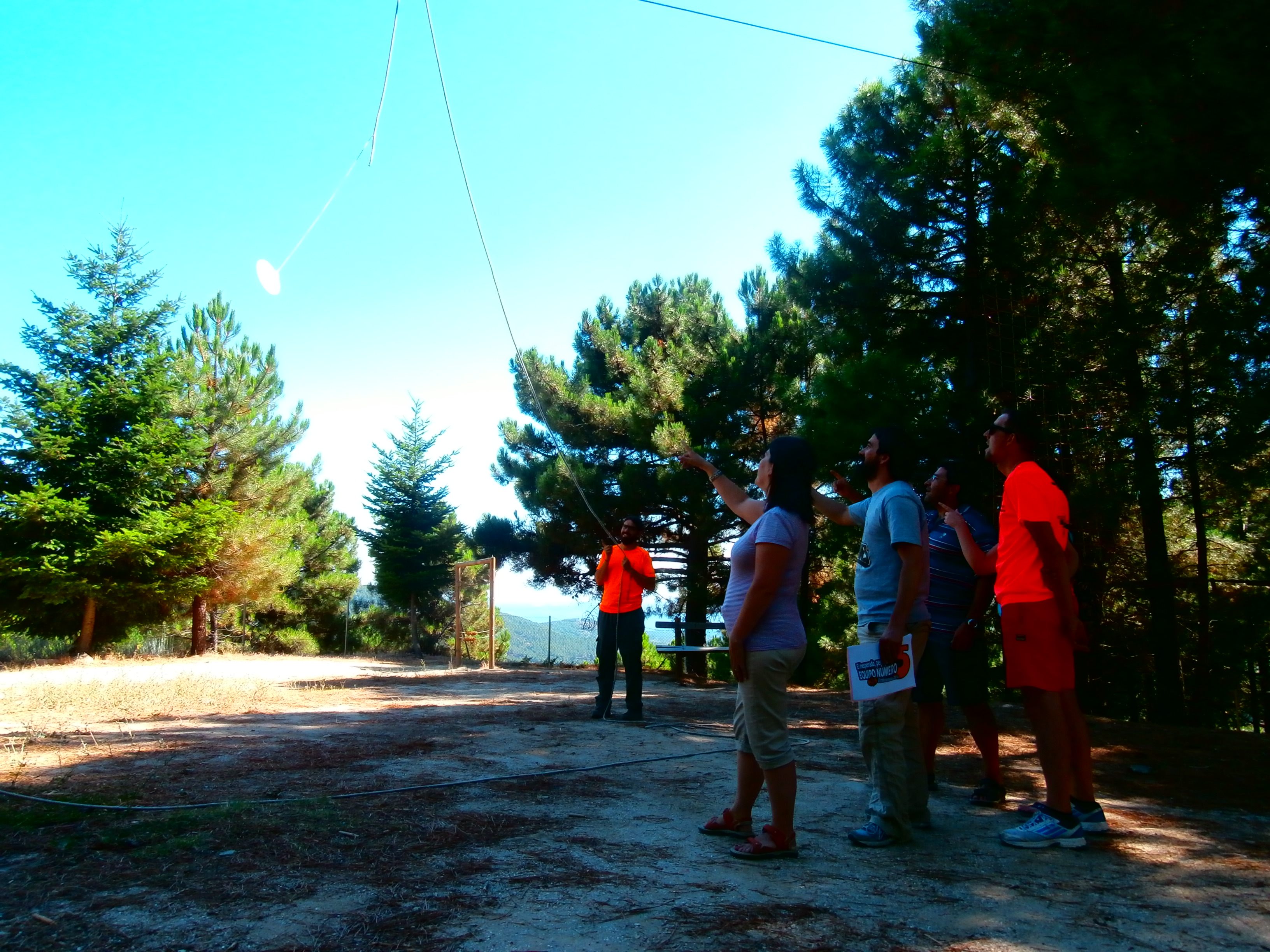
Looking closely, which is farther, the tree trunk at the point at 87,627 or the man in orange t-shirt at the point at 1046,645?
the tree trunk at the point at 87,627

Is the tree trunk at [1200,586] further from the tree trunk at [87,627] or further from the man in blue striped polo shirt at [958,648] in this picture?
the tree trunk at [87,627]

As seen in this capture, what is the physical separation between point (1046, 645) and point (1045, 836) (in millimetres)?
686

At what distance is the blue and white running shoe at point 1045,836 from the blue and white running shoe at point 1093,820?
184mm

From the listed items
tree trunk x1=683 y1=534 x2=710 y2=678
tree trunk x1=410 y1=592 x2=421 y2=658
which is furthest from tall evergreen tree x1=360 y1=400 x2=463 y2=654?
tree trunk x1=683 y1=534 x2=710 y2=678

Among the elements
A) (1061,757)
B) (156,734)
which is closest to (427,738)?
(156,734)

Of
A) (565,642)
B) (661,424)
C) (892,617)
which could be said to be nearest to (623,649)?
(892,617)

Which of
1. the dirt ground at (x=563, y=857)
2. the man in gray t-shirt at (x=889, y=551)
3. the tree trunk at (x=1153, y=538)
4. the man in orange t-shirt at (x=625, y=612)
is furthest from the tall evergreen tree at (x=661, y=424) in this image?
the man in gray t-shirt at (x=889, y=551)

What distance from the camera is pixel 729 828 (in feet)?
9.99

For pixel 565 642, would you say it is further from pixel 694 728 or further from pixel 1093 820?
pixel 1093 820

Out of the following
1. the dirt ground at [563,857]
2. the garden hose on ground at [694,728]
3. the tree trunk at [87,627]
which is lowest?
the garden hose on ground at [694,728]

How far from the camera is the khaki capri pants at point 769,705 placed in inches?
109

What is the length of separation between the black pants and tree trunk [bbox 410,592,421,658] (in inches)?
757

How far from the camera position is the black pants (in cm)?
647

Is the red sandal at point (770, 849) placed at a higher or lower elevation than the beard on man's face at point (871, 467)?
lower
